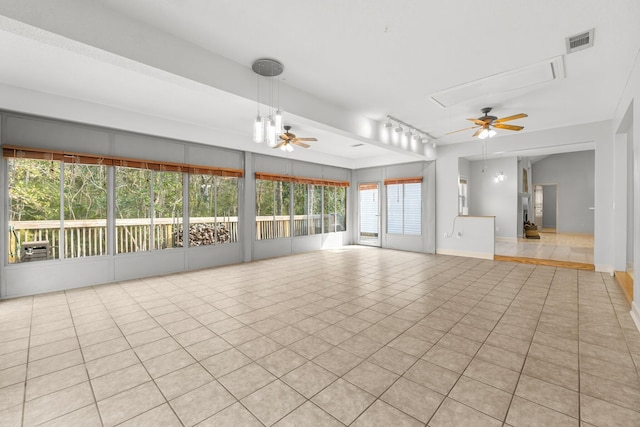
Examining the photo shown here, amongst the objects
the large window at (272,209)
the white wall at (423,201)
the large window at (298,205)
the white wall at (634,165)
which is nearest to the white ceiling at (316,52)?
the white wall at (634,165)

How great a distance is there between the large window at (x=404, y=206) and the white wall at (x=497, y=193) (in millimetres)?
3005

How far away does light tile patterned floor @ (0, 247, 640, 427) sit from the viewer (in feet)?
5.69

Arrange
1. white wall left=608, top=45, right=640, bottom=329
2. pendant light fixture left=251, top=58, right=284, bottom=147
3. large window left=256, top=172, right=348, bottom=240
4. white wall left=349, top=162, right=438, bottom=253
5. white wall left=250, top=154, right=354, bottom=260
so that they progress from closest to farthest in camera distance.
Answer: white wall left=608, top=45, right=640, bottom=329 < pendant light fixture left=251, top=58, right=284, bottom=147 < white wall left=250, top=154, right=354, bottom=260 < large window left=256, top=172, right=348, bottom=240 < white wall left=349, top=162, right=438, bottom=253

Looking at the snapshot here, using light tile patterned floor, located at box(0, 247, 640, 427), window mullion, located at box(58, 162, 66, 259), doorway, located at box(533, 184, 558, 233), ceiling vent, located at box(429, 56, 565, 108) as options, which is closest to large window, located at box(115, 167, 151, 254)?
window mullion, located at box(58, 162, 66, 259)

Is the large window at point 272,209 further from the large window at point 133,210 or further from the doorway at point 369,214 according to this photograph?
the doorway at point 369,214

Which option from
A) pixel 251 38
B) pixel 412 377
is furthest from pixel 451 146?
pixel 412 377

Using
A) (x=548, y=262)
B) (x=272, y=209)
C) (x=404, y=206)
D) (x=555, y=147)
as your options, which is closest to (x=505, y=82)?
(x=555, y=147)

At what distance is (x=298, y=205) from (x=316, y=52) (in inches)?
204

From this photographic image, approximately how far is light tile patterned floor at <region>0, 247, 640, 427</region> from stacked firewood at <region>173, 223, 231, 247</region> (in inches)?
57.9

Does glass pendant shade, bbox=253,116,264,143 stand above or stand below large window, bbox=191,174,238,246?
above

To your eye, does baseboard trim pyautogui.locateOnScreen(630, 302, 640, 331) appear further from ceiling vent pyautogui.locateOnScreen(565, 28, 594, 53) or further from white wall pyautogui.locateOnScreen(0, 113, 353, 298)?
white wall pyautogui.locateOnScreen(0, 113, 353, 298)

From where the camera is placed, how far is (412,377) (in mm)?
2074

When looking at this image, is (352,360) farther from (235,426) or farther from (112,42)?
(112,42)

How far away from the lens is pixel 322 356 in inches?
93.5
